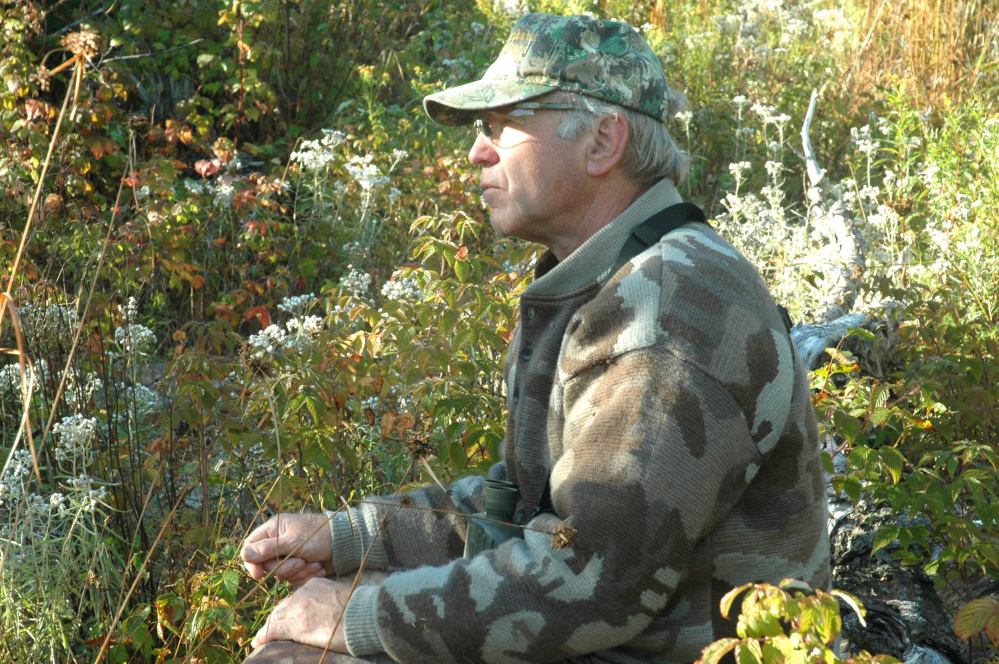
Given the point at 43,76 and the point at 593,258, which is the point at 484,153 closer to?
the point at 593,258

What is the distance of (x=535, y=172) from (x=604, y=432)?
676 mm

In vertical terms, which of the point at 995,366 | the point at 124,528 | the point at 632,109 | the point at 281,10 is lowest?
the point at 124,528

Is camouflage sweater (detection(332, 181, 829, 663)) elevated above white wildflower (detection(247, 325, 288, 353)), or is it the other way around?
camouflage sweater (detection(332, 181, 829, 663))

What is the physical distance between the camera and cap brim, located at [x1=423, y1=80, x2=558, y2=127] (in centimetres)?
205

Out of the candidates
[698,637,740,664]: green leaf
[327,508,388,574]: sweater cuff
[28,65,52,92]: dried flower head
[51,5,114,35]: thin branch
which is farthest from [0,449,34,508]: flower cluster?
[51,5,114,35]: thin branch

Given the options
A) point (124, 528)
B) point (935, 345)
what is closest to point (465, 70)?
point (935, 345)

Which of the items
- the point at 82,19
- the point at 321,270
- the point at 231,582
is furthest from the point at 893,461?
the point at 82,19

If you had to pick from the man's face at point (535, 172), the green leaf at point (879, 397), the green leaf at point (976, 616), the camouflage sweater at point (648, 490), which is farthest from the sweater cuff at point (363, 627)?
the green leaf at point (879, 397)

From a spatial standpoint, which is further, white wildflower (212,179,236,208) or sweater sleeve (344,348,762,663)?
white wildflower (212,179,236,208)

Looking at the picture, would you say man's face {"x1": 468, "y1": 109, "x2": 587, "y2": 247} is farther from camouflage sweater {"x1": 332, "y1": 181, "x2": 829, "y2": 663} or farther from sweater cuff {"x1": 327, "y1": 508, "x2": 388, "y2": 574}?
sweater cuff {"x1": 327, "y1": 508, "x2": 388, "y2": 574}

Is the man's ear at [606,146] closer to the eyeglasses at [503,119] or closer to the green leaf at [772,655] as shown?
the eyeglasses at [503,119]

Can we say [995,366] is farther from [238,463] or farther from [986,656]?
[238,463]

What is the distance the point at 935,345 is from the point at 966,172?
1851 mm

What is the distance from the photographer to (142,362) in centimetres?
413
